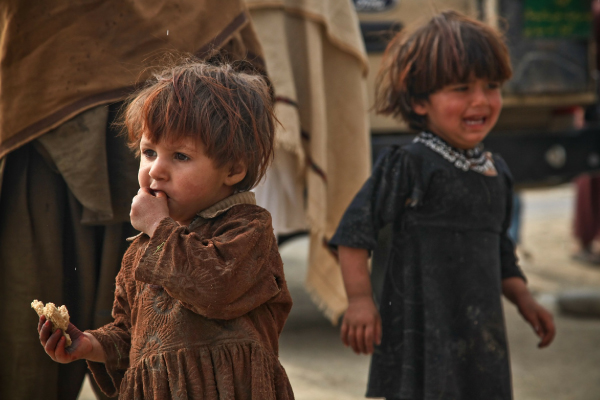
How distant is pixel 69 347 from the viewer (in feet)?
4.92

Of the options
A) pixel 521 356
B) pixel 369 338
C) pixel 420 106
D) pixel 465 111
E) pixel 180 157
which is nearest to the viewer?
pixel 180 157

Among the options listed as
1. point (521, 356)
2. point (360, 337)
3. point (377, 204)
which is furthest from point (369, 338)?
point (521, 356)

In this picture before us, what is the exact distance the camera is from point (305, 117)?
312 centimetres

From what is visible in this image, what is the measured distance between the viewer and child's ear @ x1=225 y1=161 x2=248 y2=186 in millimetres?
1538

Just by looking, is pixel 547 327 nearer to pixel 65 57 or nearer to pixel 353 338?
pixel 353 338

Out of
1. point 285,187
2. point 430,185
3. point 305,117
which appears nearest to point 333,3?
point 305,117

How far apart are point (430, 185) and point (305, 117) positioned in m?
1.12

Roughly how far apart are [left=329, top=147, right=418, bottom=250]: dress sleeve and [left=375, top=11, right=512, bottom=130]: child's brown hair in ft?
0.81

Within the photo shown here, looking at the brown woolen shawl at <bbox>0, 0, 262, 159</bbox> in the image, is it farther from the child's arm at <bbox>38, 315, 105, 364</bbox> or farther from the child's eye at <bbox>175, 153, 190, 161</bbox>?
the child's arm at <bbox>38, 315, 105, 364</bbox>

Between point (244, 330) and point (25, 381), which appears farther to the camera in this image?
point (25, 381)

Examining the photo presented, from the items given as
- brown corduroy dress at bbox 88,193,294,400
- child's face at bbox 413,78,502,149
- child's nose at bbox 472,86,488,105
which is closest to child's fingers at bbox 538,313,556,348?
child's face at bbox 413,78,502,149

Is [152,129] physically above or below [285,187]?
above

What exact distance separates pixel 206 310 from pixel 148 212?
24 cm

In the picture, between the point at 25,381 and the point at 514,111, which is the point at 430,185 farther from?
the point at 514,111
